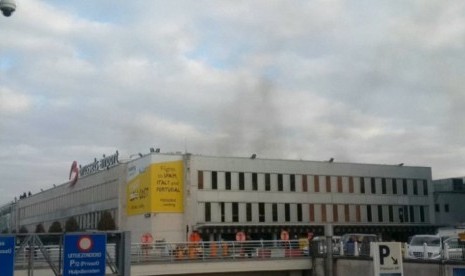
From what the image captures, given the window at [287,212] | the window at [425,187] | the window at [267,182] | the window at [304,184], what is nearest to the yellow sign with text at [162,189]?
the window at [267,182]

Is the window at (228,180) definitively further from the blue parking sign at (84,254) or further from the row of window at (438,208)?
the blue parking sign at (84,254)

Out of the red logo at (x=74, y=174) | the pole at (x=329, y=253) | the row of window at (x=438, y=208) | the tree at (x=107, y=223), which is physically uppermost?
the red logo at (x=74, y=174)

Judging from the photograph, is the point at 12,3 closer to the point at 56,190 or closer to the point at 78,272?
the point at 78,272

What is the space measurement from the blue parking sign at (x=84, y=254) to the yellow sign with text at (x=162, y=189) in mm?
51705

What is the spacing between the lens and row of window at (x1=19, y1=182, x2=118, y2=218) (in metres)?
82.7

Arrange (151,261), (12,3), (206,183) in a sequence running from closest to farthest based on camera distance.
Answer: (12,3) → (151,261) → (206,183)

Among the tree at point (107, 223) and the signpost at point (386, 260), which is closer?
the signpost at point (386, 260)

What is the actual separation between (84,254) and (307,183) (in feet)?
204

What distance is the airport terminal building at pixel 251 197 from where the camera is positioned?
71500 mm

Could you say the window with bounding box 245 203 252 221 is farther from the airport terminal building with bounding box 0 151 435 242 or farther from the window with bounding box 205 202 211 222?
the window with bounding box 205 202 211 222

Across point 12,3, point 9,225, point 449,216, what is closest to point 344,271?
point 12,3

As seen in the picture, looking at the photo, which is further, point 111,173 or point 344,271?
point 111,173

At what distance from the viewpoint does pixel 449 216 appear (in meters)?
92.1

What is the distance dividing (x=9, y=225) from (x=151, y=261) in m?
123
